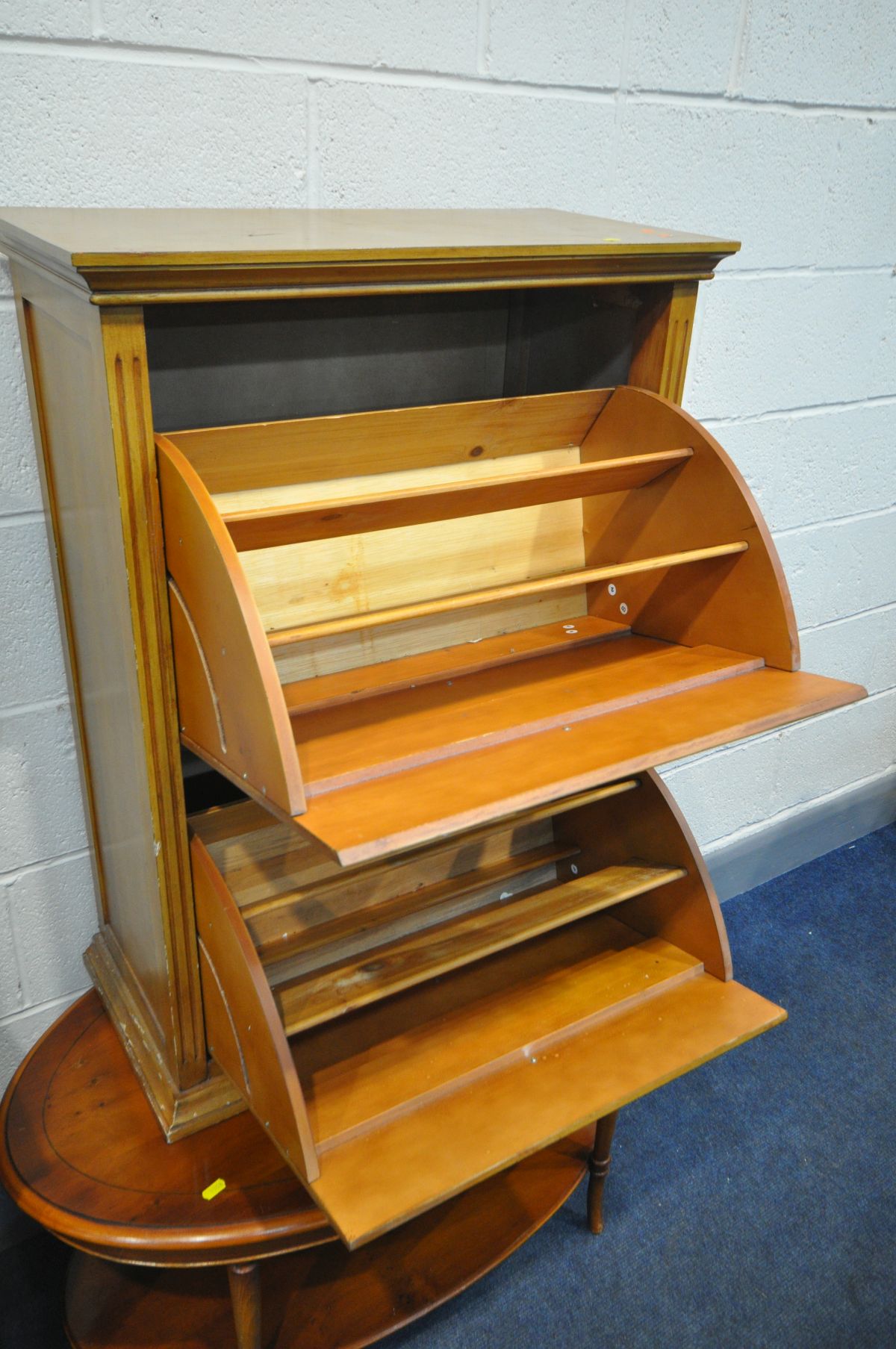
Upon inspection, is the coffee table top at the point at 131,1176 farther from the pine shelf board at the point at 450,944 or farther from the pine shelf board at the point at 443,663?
the pine shelf board at the point at 443,663

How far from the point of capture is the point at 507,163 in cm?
136

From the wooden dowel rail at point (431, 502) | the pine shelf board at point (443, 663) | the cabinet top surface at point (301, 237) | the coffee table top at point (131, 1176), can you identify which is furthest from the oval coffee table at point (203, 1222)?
the cabinet top surface at point (301, 237)

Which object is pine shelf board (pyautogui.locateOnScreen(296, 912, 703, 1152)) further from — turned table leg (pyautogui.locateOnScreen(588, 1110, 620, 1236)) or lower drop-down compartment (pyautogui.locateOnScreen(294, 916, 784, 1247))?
turned table leg (pyautogui.locateOnScreen(588, 1110, 620, 1236))

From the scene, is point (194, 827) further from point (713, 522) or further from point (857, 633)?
point (857, 633)

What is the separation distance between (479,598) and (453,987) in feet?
1.71

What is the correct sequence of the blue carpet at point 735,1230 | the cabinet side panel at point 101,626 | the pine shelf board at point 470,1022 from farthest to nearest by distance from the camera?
1. the blue carpet at point 735,1230
2. the pine shelf board at point 470,1022
3. the cabinet side panel at point 101,626

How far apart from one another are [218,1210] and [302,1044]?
0.18 meters

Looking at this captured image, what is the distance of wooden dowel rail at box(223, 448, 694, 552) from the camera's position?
863 millimetres

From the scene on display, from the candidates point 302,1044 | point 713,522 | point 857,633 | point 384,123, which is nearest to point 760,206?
point 384,123

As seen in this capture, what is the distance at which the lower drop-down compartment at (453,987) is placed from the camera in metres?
0.94

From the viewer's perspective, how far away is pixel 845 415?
1944mm

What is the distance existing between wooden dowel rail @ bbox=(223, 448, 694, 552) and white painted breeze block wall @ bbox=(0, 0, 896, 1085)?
411 mm

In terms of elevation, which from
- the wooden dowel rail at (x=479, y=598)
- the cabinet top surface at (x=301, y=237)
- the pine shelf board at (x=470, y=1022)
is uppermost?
the cabinet top surface at (x=301, y=237)

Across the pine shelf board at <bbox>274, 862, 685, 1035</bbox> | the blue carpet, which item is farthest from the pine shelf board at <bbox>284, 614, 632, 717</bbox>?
the blue carpet
